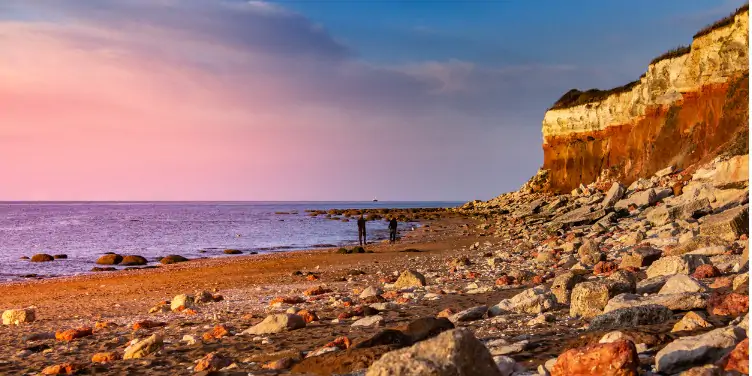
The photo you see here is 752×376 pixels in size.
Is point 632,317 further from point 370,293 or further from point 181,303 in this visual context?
point 181,303

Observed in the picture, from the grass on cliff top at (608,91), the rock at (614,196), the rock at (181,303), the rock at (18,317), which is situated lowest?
the rock at (18,317)

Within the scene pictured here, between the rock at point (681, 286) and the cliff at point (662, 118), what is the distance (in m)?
22.3

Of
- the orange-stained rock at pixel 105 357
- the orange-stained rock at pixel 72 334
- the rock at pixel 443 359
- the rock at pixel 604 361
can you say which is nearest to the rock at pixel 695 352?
the rock at pixel 604 361

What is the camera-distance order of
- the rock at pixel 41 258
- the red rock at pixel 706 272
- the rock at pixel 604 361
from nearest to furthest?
the rock at pixel 604 361 → the red rock at pixel 706 272 → the rock at pixel 41 258

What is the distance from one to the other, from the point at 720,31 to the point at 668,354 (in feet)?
138

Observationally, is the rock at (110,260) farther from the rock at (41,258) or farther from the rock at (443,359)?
the rock at (443,359)

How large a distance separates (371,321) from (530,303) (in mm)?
2326

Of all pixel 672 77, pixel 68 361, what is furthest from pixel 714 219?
pixel 672 77

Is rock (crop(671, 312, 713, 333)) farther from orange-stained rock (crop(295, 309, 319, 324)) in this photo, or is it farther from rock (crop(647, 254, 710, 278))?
orange-stained rock (crop(295, 309, 319, 324))

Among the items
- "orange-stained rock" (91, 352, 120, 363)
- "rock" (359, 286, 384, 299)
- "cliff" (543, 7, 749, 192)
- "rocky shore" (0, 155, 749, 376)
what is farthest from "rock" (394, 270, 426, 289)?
"cliff" (543, 7, 749, 192)

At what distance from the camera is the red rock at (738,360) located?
13.2 feet

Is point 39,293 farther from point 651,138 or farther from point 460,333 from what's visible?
point 651,138

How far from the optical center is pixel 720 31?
38.7 metres

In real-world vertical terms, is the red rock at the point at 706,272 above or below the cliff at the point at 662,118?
below
